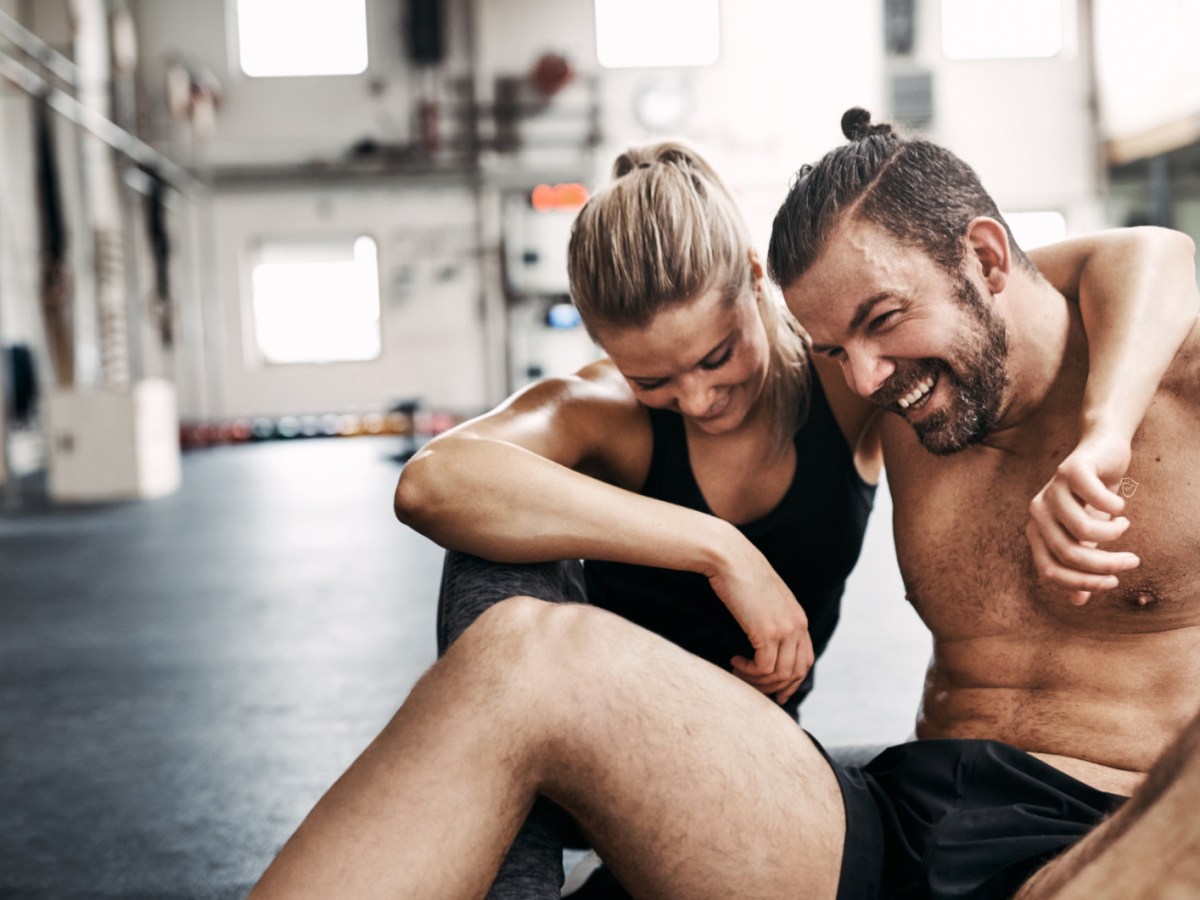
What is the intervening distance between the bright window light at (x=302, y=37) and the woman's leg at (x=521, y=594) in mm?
9096

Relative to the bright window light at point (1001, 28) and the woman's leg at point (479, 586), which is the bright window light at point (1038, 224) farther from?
the woman's leg at point (479, 586)

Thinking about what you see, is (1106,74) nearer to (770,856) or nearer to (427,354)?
(427,354)

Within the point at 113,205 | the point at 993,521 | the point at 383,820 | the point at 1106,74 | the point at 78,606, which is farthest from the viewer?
the point at 1106,74

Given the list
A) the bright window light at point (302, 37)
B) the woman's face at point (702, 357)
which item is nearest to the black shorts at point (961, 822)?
the woman's face at point (702, 357)

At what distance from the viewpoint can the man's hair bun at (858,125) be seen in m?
1.23

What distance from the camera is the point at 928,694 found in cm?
132

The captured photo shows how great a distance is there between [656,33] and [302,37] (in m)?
3.24

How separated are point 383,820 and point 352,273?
905cm

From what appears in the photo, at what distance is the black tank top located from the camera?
4.50 feet

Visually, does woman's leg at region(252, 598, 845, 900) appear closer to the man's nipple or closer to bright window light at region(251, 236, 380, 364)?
the man's nipple

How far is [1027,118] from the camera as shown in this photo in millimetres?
9398

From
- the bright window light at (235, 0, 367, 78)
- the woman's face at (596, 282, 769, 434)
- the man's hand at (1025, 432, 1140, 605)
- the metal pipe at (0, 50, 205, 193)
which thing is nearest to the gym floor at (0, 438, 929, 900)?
the woman's face at (596, 282, 769, 434)

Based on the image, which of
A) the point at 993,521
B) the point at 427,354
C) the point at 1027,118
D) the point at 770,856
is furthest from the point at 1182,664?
the point at 1027,118

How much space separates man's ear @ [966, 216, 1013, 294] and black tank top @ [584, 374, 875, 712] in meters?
0.31
